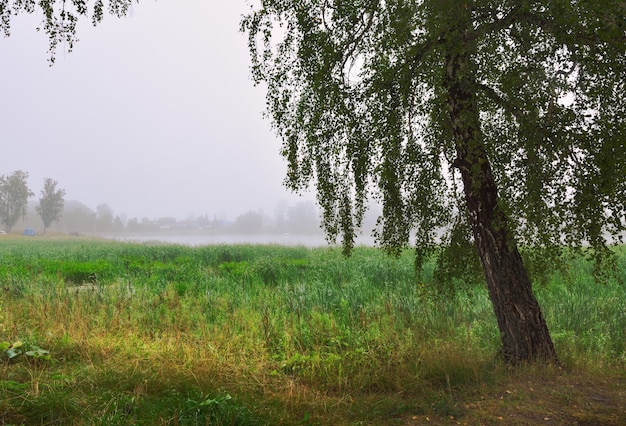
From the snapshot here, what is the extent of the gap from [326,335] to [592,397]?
4113mm

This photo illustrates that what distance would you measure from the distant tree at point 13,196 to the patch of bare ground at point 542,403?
101m

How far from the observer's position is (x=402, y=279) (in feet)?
47.2

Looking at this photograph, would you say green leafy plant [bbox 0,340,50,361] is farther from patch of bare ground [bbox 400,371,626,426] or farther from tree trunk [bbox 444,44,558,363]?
tree trunk [bbox 444,44,558,363]

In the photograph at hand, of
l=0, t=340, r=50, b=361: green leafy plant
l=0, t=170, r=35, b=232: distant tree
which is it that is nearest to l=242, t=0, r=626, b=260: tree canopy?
l=0, t=340, r=50, b=361: green leafy plant

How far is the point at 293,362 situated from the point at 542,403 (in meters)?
3.42

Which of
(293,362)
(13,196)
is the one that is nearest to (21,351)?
(293,362)

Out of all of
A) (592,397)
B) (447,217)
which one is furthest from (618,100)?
(592,397)

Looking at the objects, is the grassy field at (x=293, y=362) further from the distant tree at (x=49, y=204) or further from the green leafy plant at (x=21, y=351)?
the distant tree at (x=49, y=204)

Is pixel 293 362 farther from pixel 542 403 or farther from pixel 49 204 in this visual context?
pixel 49 204

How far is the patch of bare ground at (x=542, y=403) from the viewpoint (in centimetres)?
504

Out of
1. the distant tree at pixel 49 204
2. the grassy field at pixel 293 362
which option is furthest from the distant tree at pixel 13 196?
the grassy field at pixel 293 362

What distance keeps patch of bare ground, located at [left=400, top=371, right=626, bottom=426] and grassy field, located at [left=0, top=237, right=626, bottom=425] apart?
2 centimetres

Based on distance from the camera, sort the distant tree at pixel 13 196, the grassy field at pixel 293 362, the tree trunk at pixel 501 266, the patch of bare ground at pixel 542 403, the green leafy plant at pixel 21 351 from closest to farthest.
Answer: the grassy field at pixel 293 362, the patch of bare ground at pixel 542 403, the green leafy plant at pixel 21 351, the tree trunk at pixel 501 266, the distant tree at pixel 13 196

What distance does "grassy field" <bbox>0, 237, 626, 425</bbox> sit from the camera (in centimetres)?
463
